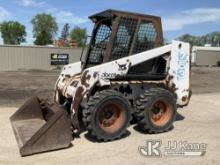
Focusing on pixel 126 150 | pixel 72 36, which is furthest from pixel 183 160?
pixel 72 36

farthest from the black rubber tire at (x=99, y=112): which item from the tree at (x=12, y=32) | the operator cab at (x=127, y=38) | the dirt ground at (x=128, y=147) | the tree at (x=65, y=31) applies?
the tree at (x=12, y=32)

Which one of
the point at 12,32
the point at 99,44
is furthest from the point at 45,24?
the point at 99,44

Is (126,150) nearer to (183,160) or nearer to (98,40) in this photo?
(183,160)

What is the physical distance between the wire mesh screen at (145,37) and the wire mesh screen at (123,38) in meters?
0.16

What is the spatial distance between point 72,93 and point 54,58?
88.6ft

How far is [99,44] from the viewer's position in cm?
855

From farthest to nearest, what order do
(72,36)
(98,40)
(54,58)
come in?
(72,36), (54,58), (98,40)

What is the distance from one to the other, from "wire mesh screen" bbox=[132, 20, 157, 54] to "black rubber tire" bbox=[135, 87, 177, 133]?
940 millimetres

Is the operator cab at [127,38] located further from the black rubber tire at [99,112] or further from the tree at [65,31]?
the tree at [65,31]

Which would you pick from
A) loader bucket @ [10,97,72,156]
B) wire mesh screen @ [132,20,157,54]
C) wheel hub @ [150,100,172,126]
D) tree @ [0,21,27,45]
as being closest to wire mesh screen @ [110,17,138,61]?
wire mesh screen @ [132,20,157,54]

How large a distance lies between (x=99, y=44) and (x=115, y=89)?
1.47 metres

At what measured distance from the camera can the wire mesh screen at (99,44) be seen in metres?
8.38

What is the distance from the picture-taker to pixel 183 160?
6.00 m

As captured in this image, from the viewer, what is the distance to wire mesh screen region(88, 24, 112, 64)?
330 inches
